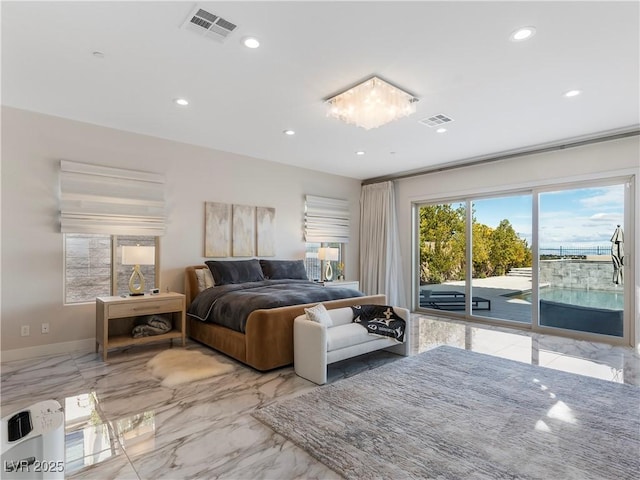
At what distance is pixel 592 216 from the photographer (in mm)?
4766

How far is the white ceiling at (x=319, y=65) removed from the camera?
2.23m

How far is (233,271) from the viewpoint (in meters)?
4.76

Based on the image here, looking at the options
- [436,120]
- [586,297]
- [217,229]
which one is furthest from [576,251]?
[217,229]

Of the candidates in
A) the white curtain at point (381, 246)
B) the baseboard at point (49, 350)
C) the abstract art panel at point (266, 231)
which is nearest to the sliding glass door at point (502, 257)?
the white curtain at point (381, 246)

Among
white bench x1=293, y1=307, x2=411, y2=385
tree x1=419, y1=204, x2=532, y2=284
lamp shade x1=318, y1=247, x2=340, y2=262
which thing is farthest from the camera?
lamp shade x1=318, y1=247, x2=340, y2=262

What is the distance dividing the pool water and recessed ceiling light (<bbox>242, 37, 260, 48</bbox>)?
16.6 ft

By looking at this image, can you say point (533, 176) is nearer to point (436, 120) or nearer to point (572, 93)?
point (572, 93)

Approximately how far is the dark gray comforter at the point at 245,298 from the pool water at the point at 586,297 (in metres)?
2.96

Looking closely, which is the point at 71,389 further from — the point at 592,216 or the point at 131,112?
the point at 592,216

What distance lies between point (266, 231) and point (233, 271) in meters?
1.14

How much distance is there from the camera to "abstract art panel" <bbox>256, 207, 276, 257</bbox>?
562 cm

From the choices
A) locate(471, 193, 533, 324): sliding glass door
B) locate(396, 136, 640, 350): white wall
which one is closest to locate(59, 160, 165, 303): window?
locate(396, 136, 640, 350): white wall

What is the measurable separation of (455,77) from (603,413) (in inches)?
113

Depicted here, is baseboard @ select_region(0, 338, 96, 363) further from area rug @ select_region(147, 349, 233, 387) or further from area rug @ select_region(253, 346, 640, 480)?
area rug @ select_region(253, 346, 640, 480)
